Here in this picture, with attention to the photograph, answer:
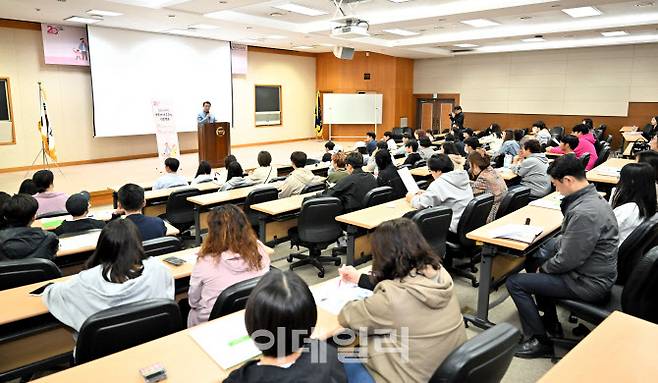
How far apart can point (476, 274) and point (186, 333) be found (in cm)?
345

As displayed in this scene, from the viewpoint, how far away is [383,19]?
9266 mm

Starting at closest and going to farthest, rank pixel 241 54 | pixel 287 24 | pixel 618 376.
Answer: pixel 618 376 < pixel 287 24 < pixel 241 54

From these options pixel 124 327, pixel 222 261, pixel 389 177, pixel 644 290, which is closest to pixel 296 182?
pixel 389 177

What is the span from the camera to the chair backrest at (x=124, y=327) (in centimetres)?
194

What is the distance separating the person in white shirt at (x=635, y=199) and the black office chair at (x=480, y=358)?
2089 mm

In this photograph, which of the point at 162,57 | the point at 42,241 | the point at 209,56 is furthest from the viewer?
the point at 209,56

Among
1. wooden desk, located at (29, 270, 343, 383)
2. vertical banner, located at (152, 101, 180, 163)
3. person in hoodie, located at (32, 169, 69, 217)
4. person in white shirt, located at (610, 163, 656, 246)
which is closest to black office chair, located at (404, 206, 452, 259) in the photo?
person in white shirt, located at (610, 163, 656, 246)

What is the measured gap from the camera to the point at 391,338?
1714 millimetres

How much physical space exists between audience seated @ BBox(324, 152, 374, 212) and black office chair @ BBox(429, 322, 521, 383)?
3400 mm

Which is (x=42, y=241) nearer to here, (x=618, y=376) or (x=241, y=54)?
(x=618, y=376)

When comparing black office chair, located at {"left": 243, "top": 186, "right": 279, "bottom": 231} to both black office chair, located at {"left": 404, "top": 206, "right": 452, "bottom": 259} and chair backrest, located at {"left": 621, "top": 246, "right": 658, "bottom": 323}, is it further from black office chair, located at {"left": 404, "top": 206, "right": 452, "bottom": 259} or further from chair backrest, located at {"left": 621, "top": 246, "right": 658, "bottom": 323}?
chair backrest, located at {"left": 621, "top": 246, "right": 658, "bottom": 323}

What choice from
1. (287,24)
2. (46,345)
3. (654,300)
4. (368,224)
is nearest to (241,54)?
(287,24)

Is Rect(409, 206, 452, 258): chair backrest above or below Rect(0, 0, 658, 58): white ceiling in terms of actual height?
below

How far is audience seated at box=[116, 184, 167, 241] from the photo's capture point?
3.55 meters
